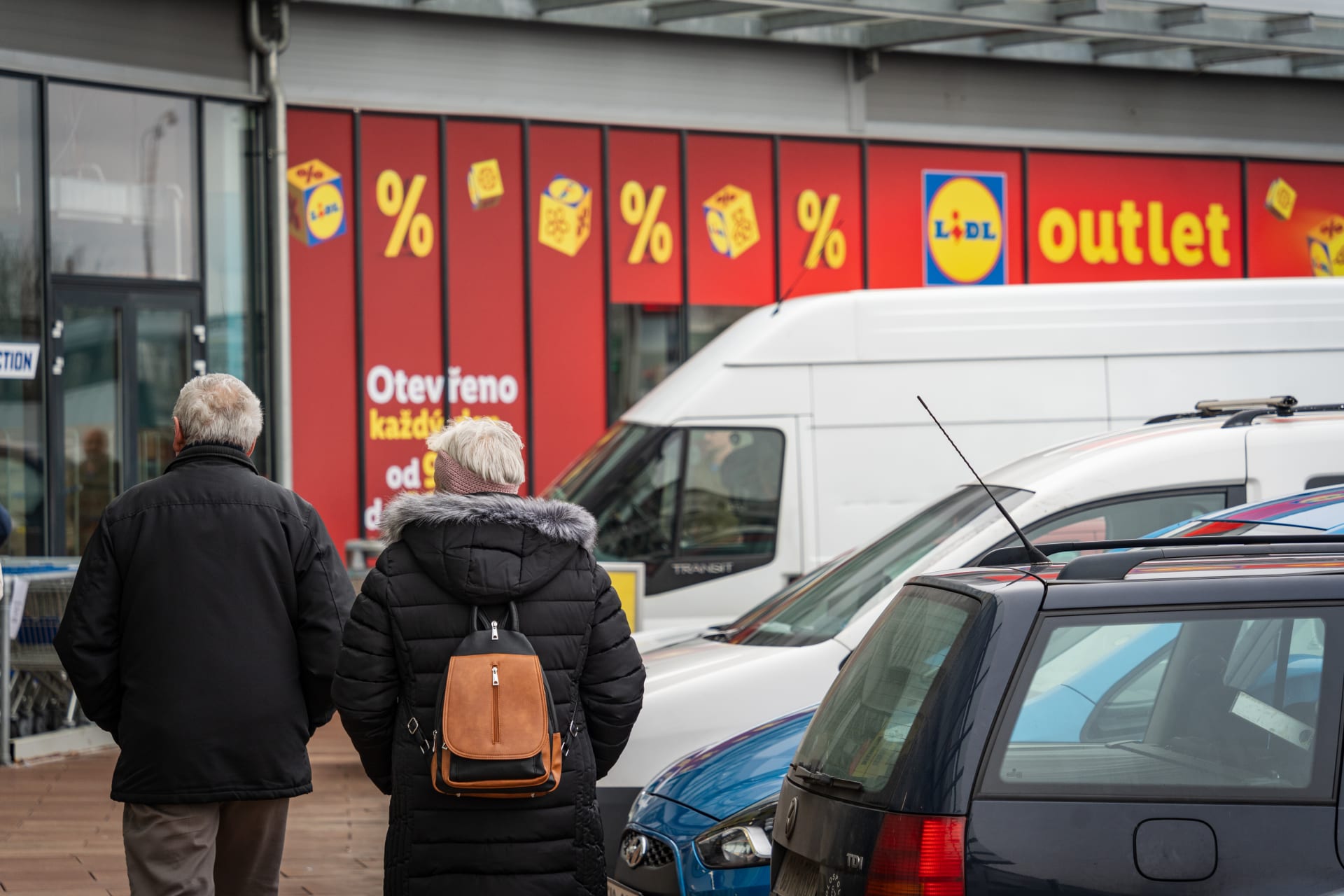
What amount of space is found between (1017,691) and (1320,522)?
68.1 inches

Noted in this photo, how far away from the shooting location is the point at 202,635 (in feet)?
12.8

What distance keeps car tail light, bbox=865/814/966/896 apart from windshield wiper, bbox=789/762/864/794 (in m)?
0.19

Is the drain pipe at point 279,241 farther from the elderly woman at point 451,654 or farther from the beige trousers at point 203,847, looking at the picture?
the elderly woman at point 451,654

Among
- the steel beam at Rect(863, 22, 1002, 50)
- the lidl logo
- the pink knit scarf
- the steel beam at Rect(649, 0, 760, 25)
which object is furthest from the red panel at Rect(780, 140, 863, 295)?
the pink knit scarf

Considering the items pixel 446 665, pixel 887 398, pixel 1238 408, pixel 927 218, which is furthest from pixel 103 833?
pixel 927 218

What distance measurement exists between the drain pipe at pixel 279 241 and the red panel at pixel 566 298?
2374mm

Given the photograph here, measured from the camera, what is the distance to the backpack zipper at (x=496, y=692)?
3377 millimetres

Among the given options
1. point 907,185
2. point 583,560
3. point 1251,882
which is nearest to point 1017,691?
point 1251,882

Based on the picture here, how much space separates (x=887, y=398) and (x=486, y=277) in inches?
254

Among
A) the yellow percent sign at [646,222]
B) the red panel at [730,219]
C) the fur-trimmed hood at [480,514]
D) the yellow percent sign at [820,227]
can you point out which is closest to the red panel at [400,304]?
the yellow percent sign at [646,222]

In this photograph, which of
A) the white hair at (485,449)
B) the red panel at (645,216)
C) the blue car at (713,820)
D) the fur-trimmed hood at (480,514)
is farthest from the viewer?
the red panel at (645,216)

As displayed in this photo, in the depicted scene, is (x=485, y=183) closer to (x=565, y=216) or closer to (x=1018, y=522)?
(x=565, y=216)

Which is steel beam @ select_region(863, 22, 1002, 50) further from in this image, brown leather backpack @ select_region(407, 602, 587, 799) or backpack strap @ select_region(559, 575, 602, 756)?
brown leather backpack @ select_region(407, 602, 587, 799)

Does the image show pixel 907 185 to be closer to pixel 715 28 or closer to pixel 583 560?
pixel 715 28
